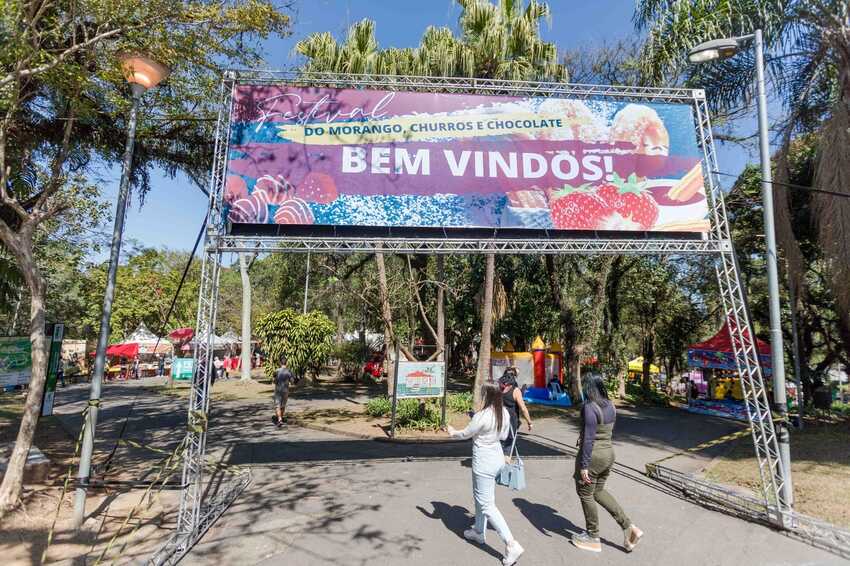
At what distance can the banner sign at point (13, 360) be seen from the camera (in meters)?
11.4

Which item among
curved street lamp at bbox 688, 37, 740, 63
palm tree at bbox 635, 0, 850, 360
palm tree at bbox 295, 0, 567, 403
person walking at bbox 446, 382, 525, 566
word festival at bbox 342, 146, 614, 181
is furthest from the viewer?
palm tree at bbox 295, 0, 567, 403

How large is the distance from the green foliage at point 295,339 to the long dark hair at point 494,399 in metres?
17.4

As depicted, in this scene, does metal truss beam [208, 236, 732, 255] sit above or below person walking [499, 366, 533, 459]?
above

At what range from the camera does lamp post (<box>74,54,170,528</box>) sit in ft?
17.0

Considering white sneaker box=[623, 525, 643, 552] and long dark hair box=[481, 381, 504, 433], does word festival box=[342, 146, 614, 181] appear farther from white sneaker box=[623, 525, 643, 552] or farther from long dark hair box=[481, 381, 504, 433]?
white sneaker box=[623, 525, 643, 552]

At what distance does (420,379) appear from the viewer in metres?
10.6

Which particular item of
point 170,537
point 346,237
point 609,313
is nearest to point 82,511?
point 170,537

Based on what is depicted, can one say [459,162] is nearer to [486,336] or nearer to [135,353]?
[486,336]

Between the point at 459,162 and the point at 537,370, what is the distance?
15.9 m

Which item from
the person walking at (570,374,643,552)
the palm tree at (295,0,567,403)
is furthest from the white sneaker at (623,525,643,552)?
the palm tree at (295,0,567,403)

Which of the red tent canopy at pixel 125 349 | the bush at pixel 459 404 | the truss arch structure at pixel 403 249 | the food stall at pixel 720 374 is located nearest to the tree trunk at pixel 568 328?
the food stall at pixel 720 374

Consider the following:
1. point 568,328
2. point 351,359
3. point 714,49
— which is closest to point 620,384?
point 568,328

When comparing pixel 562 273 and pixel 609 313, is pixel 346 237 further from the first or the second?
pixel 609 313

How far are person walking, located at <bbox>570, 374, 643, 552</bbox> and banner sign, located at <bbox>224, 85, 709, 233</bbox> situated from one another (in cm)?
294
